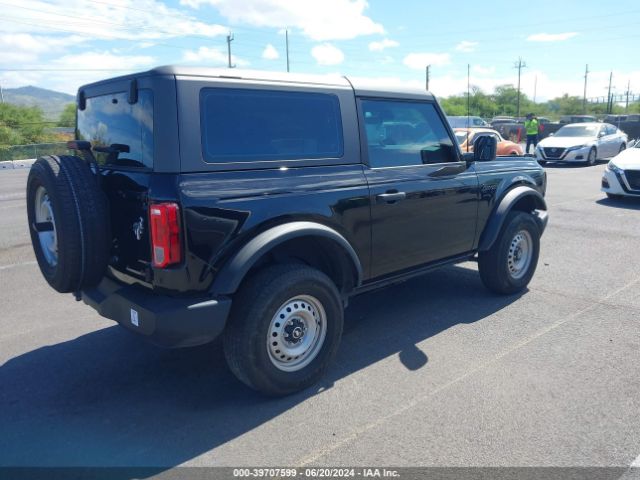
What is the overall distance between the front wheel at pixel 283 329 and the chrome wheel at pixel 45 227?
4.48 ft

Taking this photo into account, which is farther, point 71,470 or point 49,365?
point 49,365

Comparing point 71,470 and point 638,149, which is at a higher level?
point 638,149

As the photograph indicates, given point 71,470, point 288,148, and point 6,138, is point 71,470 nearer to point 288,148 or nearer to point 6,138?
point 288,148

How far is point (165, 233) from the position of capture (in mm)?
2807

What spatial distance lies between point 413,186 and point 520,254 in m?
1.90

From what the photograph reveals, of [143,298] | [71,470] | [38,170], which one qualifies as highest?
[38,170]

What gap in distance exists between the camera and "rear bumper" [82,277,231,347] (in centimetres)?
286

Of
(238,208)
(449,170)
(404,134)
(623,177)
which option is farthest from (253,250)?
(623,177)

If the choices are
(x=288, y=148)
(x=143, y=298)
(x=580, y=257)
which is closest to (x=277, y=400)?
(x=143, y=298)

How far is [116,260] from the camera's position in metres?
3.29

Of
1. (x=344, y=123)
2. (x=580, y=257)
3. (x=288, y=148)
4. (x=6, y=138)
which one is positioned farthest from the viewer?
(x=6, y=138)

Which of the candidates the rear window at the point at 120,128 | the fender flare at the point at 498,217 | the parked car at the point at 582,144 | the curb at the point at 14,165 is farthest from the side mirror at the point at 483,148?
the curb at the point at 14,165

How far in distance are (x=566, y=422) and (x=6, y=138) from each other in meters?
36.9

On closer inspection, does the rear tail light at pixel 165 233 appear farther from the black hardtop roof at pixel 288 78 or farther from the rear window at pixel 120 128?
the black hardtop roof at pixel 288 78
